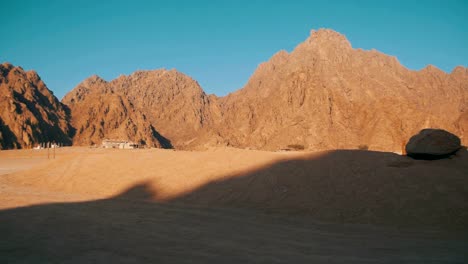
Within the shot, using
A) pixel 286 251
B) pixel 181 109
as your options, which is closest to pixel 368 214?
pixel 286 251

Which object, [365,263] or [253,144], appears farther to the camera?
[253,144]

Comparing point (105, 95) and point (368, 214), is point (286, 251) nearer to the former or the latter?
point (368, 214)

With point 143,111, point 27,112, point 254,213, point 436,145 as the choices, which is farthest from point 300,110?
point 143,111

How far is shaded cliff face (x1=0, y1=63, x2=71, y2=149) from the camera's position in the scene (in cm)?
8569

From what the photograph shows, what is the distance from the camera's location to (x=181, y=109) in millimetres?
174250

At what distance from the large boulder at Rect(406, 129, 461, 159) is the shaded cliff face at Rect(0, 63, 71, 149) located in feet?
286

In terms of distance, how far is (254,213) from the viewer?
1202 cm

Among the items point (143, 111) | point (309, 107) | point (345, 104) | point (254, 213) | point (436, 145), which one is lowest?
point (254, 213)

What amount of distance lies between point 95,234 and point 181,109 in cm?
16859

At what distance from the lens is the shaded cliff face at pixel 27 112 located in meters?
85.7

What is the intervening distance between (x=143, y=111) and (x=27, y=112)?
7809 centimetres

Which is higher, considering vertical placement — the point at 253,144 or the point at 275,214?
the point at 253,144

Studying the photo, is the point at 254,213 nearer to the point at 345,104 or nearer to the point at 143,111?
the point at 345,104

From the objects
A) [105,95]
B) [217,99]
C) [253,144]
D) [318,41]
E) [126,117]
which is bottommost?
[253,144]
